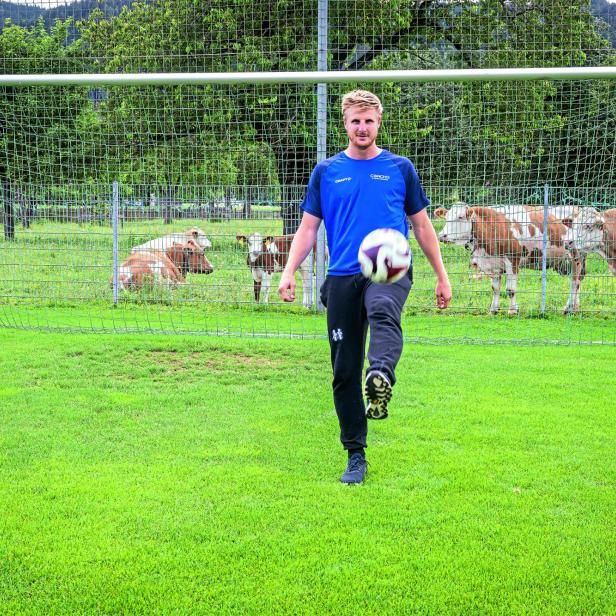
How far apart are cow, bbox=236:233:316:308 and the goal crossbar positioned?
5086mm

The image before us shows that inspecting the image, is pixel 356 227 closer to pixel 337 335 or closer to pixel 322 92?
pixel 337 335

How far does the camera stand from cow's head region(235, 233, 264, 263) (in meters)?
10.7

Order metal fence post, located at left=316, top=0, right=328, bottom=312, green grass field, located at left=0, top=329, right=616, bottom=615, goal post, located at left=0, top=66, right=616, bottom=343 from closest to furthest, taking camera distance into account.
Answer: green grass field, located at left=0, top=329, right=616, bottom=615 → metal fence post, located at left=316, top=0, right=328, bottom=312 → goal post, located at left=0, top=66, right=616, bottom=343

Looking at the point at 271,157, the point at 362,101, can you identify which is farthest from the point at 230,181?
the point at 362,101

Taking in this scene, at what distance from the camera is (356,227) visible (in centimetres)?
430

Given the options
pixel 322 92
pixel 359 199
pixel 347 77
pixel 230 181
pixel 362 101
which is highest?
pixel 322 92

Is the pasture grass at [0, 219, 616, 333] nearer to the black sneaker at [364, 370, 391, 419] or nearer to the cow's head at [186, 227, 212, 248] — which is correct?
the cow's head at [186, 227, 212, 248]

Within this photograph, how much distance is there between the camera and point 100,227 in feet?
38.0

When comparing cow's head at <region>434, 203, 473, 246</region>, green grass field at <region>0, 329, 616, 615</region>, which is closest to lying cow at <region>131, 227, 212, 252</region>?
cow's head at <region>434, 203, 473, 246</region>

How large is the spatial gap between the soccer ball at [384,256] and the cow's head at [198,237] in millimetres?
7039

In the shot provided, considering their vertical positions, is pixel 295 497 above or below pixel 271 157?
below

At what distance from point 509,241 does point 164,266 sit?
4953 mm

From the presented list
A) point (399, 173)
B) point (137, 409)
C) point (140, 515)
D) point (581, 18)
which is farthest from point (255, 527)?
point (581, 18)

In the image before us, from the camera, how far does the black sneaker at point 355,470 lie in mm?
4645
